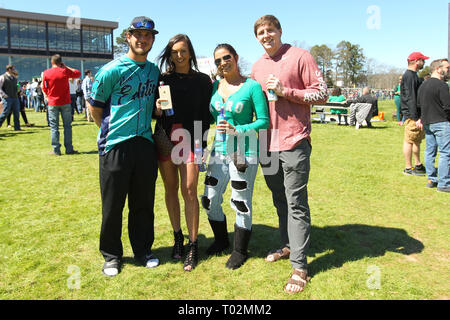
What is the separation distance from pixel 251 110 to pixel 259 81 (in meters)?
0.28

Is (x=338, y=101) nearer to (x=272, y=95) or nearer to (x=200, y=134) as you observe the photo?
(x=200, y=134)

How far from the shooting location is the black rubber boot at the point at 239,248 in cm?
331

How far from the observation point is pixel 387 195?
5.55m

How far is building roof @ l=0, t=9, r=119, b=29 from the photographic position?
42.8 metres

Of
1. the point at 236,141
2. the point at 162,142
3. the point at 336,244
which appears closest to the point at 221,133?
the point at 236,141

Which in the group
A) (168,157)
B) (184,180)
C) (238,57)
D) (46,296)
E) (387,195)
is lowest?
(46,296)

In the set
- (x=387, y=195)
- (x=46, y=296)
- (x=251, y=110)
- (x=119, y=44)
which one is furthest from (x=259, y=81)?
(x=119, y=44)

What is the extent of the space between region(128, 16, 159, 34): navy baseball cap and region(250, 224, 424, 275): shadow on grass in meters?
2.30

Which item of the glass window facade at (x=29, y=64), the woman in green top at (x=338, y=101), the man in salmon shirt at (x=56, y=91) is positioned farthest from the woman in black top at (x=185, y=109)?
the glass window facade at (x=29, y=64)

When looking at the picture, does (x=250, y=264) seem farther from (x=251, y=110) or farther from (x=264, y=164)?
(x=251, y=110)

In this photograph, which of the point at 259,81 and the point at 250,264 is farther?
the point at 250,264

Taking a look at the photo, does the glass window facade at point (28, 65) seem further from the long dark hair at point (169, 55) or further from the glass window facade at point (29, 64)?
the long dark hair at point (169, 55)

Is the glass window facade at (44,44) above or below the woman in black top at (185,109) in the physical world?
above

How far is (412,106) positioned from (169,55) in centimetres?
495
